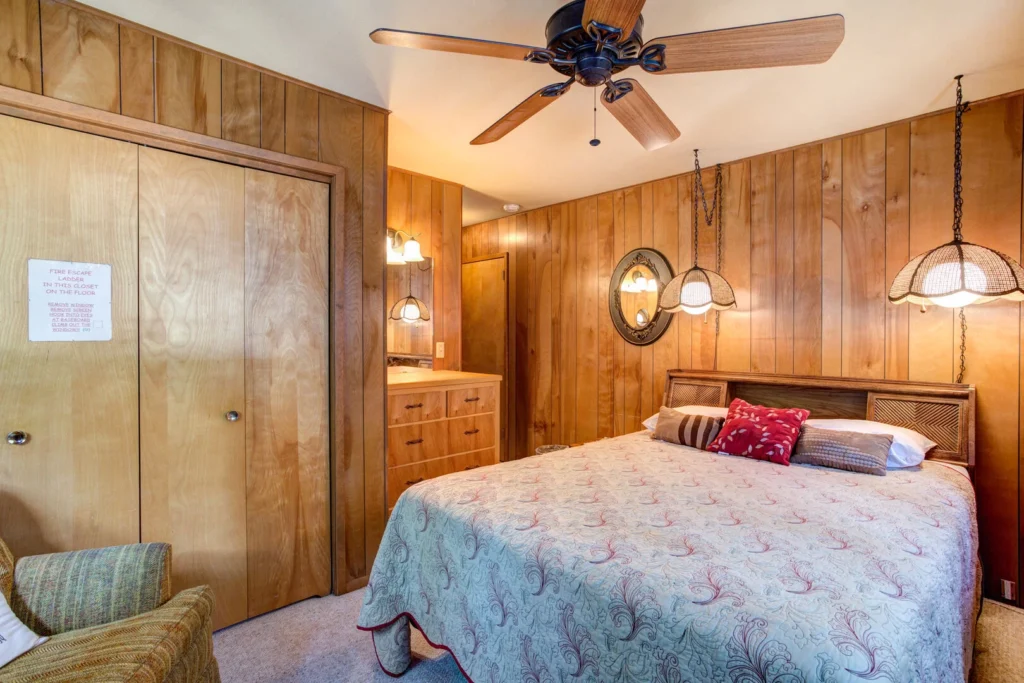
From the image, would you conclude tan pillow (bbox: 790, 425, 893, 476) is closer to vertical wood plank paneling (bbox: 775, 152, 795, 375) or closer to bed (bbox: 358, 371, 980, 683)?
bed (bbox: 358, 371, 980, 683)

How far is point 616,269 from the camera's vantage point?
3848mm

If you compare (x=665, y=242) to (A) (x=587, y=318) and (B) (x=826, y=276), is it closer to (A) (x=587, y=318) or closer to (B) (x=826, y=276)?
(A) (x=587, y=318)

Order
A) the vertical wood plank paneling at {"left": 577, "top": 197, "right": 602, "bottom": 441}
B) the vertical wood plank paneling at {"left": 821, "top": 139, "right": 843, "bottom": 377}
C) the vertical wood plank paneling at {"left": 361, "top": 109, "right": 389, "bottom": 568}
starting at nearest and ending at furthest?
the vertical wood plank paneling at {"left": 361, "top": 109, "right": 389, "bottom": 568} → the vertical wood plank paneling at {"left": 821, "top": 139, "right": 843, "bottom": 377} → the vertical wood plank paneling at {"left": 577, "top": 197, "right": 602, "bottom": 441}

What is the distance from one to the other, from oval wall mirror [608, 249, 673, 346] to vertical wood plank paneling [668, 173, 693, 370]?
10 centimetres

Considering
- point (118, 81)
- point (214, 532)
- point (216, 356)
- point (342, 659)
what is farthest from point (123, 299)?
point (342, 659)

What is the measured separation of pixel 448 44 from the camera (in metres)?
1.40

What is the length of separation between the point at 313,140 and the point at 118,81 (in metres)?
0.75

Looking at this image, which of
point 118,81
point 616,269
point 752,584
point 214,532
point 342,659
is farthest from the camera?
point 616,269

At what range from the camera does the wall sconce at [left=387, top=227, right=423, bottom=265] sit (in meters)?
3.36

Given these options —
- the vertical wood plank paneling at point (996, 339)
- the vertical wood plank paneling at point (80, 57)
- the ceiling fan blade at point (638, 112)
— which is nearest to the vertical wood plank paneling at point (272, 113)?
the vertical wood plank paneling at point (80, 57)

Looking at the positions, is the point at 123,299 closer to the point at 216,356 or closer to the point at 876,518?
the point at 216,356

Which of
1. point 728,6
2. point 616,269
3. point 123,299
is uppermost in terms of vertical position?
point 728,6

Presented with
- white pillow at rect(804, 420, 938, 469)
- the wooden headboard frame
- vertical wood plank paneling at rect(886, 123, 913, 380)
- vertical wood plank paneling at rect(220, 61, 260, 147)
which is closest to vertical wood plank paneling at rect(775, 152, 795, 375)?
the wooden headboard frame

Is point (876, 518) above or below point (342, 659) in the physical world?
above
